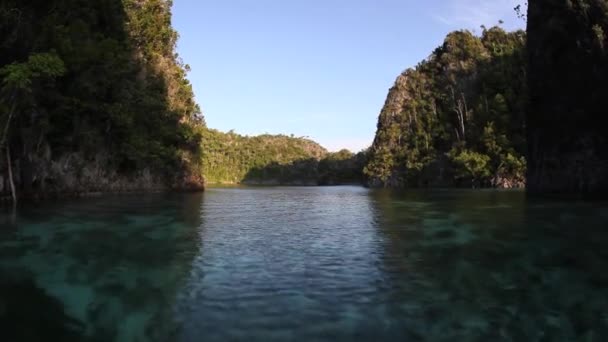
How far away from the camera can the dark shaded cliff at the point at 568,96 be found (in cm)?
3519

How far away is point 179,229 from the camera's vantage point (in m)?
21.0

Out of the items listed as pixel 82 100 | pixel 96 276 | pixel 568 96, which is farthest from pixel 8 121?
pixel 568 96

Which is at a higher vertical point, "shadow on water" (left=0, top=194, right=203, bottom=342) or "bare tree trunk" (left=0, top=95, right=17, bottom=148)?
"bare tree trunk" (left=0, top=95, right=17, bottom=148)

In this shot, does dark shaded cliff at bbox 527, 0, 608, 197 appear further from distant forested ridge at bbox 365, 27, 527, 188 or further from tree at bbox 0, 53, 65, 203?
distant forested ridge at bbox 365, 27, 527, 188

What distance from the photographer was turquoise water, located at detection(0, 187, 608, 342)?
774 cm

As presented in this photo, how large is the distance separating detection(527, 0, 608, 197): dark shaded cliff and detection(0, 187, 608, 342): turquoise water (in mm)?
20134

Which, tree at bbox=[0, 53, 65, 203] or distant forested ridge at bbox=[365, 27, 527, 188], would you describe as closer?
tree at bbox=[0, 53, 65, 203]

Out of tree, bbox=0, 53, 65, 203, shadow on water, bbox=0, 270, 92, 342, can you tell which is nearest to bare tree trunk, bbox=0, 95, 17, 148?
tree, bbox=0, 53, 65, 203

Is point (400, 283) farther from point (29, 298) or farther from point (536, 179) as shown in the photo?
point (536, 179)

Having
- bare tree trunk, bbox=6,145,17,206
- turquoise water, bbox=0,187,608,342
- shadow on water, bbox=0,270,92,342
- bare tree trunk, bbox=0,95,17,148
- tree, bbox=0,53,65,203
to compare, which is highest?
tree, bbox=0,53,65,203

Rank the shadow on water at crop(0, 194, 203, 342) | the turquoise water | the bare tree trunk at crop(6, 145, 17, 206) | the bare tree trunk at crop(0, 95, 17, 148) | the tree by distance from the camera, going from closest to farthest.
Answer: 1. the turquoise water
2. the shadow on water at crop(0, 194, 203, 342)
3. the tree
4. the bare tree trunk at crop(0, 95, 17, 148)
5. the bare tree trunk at crop(6, 145, 17, 206)

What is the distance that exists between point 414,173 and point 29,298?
114m

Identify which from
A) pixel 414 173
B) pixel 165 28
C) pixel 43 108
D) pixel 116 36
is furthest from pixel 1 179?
pixel 414 173

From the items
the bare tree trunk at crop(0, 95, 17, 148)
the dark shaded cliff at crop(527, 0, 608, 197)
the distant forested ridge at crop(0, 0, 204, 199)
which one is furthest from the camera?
the dark shaded cliff at crop(527, 0, 608, 197)
